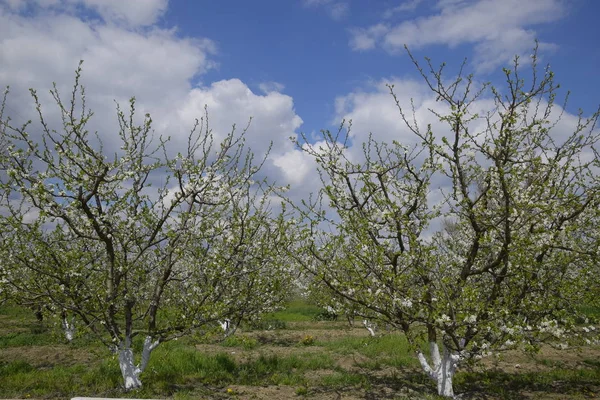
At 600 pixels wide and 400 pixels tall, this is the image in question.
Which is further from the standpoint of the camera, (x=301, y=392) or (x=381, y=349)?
(x=381, y=349)

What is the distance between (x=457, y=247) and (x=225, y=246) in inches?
206

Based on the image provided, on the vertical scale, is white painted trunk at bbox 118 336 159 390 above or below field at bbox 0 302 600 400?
above

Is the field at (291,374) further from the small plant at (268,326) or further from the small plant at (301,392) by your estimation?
the small plant at (268,326)

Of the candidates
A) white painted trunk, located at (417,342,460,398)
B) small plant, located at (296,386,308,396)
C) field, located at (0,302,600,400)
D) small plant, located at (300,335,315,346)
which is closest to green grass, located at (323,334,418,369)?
field, located at (0,302,600,400)

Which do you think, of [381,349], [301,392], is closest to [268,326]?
[381,349]

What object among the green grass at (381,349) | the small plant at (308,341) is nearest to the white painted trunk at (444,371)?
the green grass at (381,349)

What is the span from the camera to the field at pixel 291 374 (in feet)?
27.9

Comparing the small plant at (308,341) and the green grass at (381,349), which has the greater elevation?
the small plant at (308,341)

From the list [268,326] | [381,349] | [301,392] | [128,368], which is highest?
[128,368]

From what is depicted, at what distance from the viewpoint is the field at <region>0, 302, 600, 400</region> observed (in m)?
8.49

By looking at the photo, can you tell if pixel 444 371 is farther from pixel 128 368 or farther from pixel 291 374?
pixel 128 368

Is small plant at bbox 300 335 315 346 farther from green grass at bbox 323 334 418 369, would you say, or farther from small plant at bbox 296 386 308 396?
small plant at bbox 296 386 308 396

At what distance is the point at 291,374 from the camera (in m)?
10.2

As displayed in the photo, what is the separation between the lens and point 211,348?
43.9 feet
